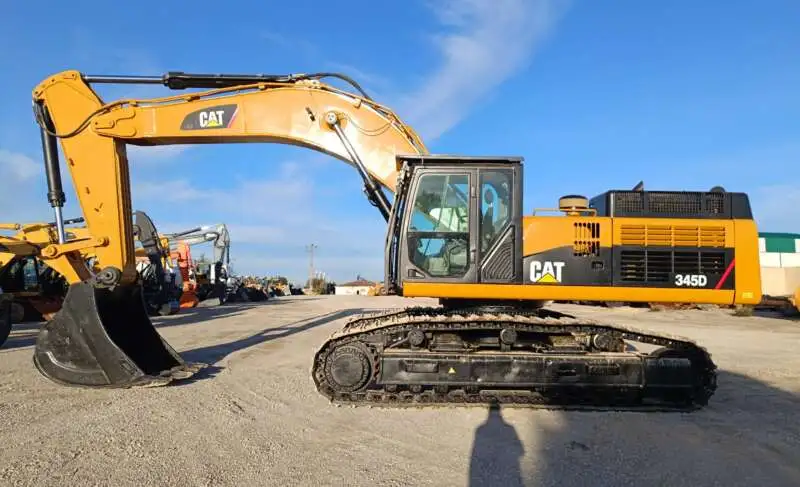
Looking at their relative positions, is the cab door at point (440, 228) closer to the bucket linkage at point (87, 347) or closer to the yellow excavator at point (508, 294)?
the yellow excavator at point (508, 294)

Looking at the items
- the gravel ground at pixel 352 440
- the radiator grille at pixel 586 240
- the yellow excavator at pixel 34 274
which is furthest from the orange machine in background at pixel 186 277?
the radiator grille at pixel 586 240

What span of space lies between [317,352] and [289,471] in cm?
204

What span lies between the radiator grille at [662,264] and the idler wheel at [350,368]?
3.24m

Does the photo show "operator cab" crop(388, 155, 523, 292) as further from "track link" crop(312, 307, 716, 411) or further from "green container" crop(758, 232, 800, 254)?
"green container" crop(758, 232, 800, 254)

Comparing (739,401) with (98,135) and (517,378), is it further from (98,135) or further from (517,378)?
(98,135)

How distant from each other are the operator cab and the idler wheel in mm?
977

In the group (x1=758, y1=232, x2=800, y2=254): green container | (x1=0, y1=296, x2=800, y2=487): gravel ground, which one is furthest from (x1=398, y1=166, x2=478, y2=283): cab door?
(x1=758, y1=232, x2=800, y2=254): green container

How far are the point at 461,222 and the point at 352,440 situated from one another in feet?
9.08

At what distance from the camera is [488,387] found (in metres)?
6.42

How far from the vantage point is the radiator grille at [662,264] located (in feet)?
21.7

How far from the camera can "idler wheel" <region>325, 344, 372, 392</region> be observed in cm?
638

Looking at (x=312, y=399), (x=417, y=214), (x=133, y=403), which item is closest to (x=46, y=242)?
(x=133, y=403)

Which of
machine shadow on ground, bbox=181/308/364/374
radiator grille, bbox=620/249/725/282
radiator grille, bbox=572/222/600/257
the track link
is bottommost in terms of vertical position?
machine shadow on ground, bbox=181/308/364/374

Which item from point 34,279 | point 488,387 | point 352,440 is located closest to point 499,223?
point 488,387
